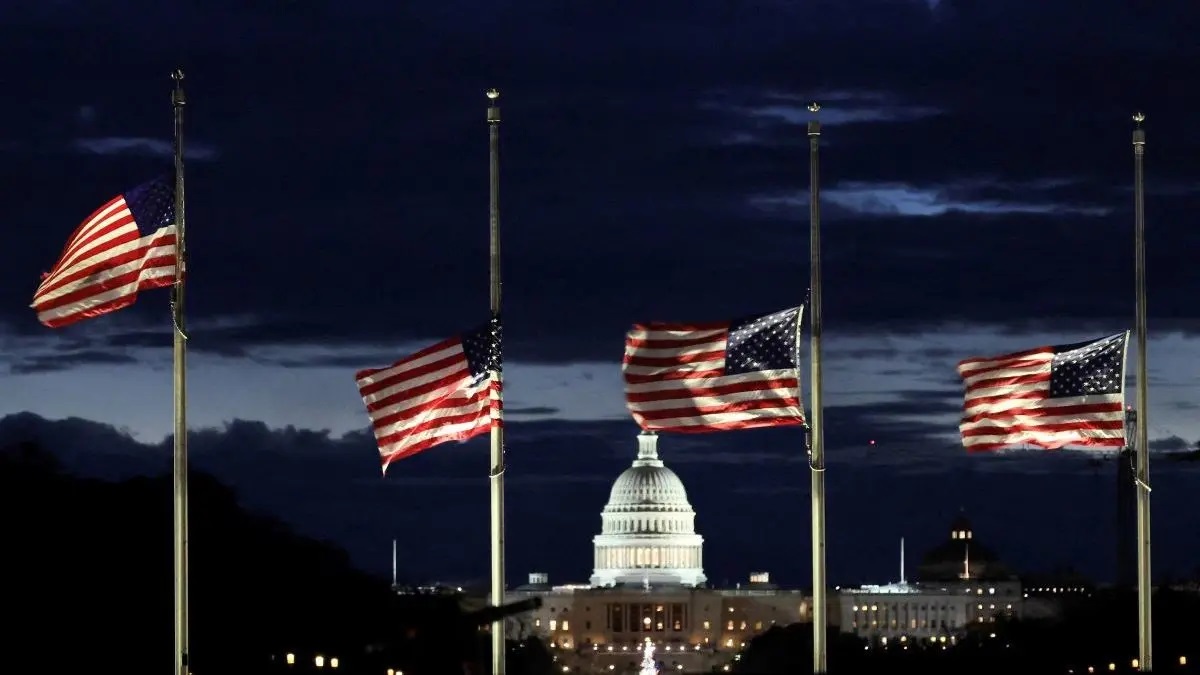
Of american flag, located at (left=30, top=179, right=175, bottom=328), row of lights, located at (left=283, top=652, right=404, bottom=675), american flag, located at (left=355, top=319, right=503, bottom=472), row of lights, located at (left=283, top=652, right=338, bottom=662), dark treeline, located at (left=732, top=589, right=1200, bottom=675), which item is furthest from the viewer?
dark treeline, located at (left=732, top=589, right=1200, bottom=675)

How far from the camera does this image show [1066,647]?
5738 inches

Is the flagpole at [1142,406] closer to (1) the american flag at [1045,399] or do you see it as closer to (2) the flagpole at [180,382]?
(1) the american flag at [1045,399]

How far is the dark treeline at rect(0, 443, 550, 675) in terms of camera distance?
89.4 meters

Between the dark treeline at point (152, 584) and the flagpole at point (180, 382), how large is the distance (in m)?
3.19

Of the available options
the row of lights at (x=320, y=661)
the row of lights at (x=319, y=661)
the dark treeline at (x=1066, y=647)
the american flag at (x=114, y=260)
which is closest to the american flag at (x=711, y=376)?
the american flag at (x=114, y=260)

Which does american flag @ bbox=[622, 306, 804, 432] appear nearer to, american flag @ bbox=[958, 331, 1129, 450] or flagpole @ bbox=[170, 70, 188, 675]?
american flag @ bbox=[958, 331, 1129, 450]

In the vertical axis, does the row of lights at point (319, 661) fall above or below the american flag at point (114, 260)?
below

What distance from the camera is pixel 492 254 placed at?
72.4 metres

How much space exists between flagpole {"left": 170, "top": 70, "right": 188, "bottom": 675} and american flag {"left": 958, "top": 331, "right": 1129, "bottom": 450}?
15.7 metres

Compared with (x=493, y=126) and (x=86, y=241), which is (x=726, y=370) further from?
(x=86, y=241)

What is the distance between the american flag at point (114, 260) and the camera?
6912 cm

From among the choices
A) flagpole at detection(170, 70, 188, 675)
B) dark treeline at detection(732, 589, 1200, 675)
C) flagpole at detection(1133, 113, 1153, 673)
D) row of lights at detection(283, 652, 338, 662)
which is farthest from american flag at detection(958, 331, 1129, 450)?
row of lights at detection(283, 652, 338, 662)

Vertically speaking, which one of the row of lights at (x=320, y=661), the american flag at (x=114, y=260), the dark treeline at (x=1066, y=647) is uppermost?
the american flag at (x=114, y=260)

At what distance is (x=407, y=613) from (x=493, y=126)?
1695 centimetres
